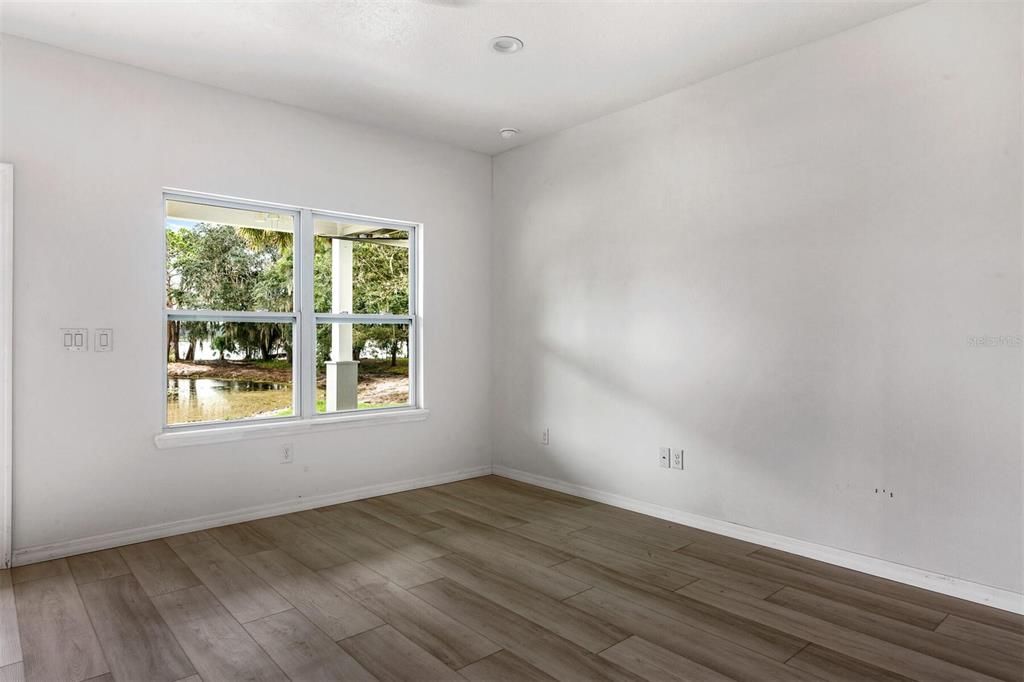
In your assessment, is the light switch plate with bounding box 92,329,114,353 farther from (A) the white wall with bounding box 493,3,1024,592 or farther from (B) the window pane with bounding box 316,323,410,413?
(A) the white wall with bounding box 493,3,1024,592

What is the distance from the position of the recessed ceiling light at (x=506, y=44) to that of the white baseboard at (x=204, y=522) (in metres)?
3.10

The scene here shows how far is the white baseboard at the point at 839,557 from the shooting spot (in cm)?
266

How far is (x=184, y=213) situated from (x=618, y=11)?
2.83 metres

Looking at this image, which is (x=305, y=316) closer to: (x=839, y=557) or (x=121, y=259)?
(x=121, y=259)

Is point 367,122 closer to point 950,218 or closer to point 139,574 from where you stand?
point 139,574

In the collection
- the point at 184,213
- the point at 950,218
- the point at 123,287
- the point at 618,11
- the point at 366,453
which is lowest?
the point at 366,453

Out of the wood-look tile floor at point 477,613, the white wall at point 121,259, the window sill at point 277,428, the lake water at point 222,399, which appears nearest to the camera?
the wood-look tile floor at point 477,613

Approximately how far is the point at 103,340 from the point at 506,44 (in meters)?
2.78

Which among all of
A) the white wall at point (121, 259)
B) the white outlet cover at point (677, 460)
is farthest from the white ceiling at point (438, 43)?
the white outlet cover at point (677, 460)

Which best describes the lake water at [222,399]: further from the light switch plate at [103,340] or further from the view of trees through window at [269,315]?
the light switch plate at [103,340]

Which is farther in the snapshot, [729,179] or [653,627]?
[729,179]

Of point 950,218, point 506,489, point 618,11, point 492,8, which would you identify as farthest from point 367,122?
point 950,218

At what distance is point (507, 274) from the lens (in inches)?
202

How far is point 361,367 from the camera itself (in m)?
4.61
